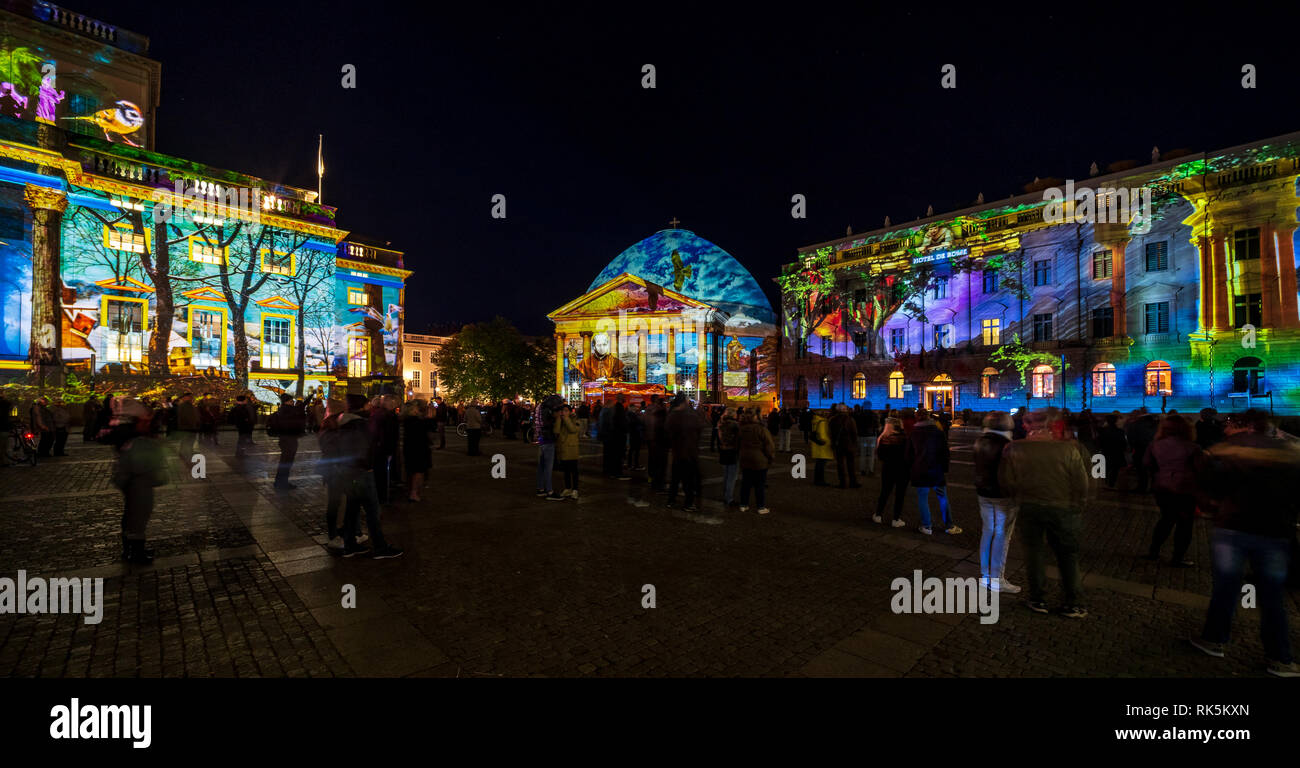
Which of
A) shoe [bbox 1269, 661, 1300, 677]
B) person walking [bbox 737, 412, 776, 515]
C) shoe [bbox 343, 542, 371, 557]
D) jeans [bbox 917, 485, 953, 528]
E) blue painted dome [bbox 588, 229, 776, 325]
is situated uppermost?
blue painted dome [bbox 588, 229, 776, 325]

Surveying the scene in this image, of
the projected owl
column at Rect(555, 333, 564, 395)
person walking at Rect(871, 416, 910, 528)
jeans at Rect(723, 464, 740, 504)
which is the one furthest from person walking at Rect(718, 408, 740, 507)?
column at Rect(555, 333, 564, 395)

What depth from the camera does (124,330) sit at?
3020cm

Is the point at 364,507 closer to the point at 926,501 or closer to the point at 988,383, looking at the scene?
the point at 926,501

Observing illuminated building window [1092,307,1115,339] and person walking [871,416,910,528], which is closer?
person walking [871,416,910,528]

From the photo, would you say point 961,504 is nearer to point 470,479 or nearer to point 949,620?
point 949,620

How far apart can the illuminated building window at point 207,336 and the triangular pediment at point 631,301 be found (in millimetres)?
30932

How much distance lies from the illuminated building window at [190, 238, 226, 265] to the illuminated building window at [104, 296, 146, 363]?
13.0 feet

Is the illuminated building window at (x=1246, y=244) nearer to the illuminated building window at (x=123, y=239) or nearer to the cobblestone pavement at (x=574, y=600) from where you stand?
the cobblestone pavement at (x=574, y=600)

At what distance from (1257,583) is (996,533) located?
1.82 m

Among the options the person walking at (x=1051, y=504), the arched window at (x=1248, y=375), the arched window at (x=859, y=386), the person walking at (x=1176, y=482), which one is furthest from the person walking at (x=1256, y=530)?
the arched window at (x=859, y=386)

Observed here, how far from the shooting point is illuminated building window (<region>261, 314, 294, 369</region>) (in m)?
35.4

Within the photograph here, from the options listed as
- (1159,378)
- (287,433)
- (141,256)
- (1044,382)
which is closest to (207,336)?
(141,256)

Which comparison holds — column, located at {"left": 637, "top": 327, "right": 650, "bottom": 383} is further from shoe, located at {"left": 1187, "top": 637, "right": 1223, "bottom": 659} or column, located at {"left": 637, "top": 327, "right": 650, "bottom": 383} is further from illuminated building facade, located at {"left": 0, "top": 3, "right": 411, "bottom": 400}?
shoe, located at {"left": 1187, "top": 637, "right": 1223, "bottom": 659}

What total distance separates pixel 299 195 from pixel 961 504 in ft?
150
